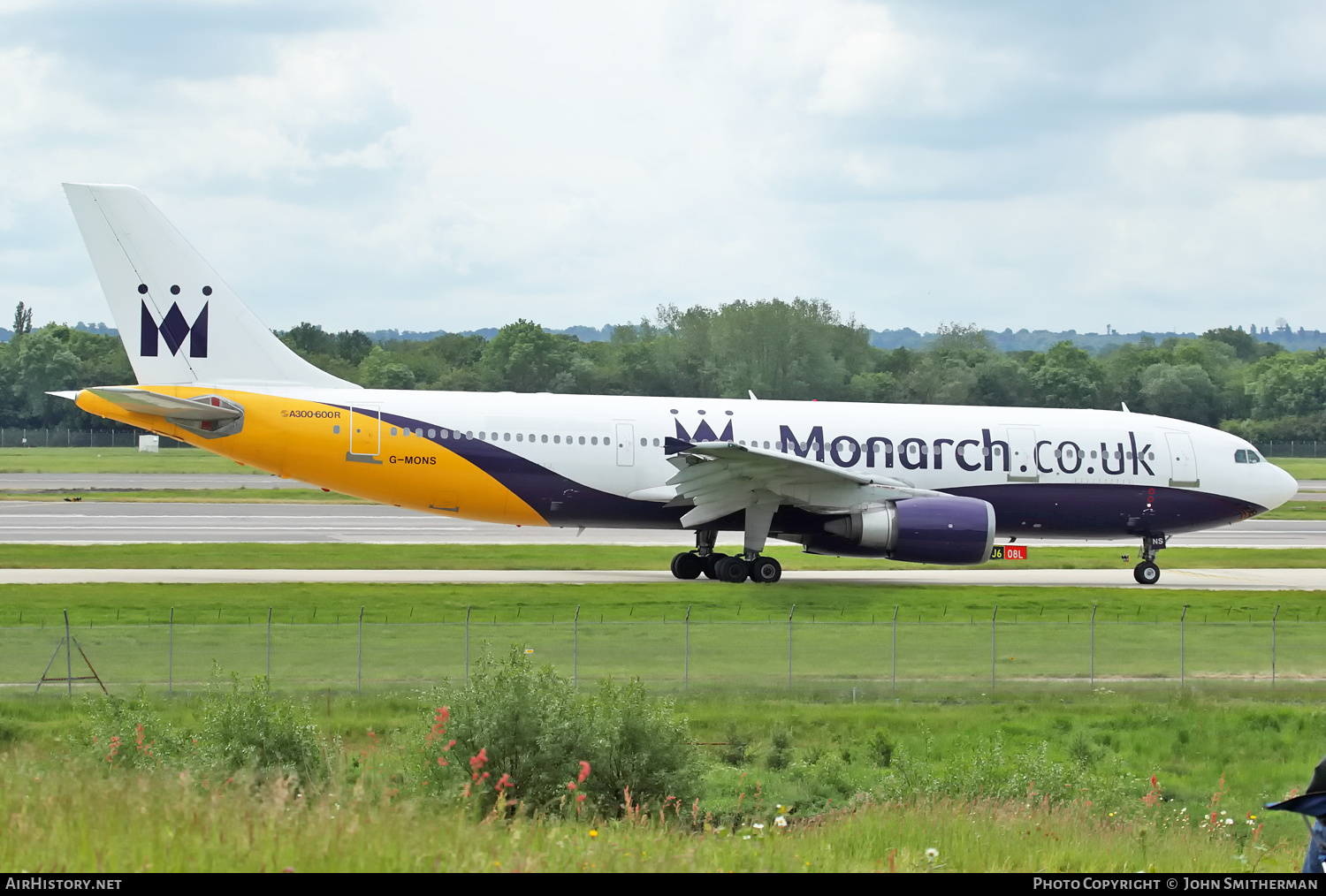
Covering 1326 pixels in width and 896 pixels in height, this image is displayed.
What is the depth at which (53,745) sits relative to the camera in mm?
17344

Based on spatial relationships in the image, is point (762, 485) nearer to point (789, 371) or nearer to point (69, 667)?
point (69, 667)

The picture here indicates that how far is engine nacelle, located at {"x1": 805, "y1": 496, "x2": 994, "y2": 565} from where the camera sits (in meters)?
29.1

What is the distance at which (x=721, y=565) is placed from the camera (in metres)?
30.8

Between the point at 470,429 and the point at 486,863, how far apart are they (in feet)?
71.0

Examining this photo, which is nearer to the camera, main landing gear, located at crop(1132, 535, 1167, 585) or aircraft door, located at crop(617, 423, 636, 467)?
aircraft door, located at crop(617, 423, 636, 467)

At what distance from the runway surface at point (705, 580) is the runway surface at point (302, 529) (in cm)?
340

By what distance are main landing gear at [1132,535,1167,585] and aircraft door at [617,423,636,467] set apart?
1283cm

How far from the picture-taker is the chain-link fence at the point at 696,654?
20.1 metres

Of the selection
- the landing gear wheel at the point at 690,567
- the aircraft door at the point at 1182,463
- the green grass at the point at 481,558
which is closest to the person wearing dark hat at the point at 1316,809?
the green grass at the point at 481,558

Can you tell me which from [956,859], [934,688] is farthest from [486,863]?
[934,688]

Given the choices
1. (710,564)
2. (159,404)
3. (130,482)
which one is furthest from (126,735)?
(130,482)

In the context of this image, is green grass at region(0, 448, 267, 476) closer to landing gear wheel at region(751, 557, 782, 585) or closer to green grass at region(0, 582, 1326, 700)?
landing gear wheel at region(751, 557, 782, 585)

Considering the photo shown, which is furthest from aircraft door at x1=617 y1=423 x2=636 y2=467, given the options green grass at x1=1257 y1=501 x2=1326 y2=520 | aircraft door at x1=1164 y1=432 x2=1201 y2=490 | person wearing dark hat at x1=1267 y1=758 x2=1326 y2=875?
green grass at x1=1257 y1=501 x2=1326 y2=520

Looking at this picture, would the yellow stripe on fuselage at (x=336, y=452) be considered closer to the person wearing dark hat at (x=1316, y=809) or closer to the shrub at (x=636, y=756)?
the shrub at (x=636, y=756)
